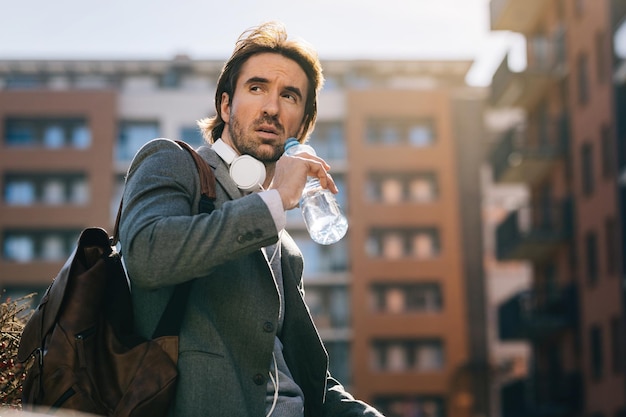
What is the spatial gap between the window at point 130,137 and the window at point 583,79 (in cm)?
2934

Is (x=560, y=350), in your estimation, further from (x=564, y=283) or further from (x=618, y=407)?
(x=618, y=407)

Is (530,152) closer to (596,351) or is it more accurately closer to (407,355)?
(596,351)

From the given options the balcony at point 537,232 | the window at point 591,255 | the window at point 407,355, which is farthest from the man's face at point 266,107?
the window at point 407,355

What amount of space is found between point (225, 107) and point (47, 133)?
59.5 metres

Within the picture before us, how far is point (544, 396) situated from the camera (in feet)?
137

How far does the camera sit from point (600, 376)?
35688mm

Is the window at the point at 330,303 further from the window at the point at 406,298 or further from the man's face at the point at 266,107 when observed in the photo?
the man's face at the point at 266,107

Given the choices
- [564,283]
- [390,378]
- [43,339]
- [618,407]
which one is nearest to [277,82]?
[43,339]

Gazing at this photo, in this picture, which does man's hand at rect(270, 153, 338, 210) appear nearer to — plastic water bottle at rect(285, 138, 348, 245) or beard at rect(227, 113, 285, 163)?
beard at rect(227, 113, 285, 163)

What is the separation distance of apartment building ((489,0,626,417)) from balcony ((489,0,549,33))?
0.04m

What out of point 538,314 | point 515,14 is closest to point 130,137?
point 515,14

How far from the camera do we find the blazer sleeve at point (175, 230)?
309 centimetres

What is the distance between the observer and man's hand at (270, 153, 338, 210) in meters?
3.31

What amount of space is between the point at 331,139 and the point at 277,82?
60154mm
